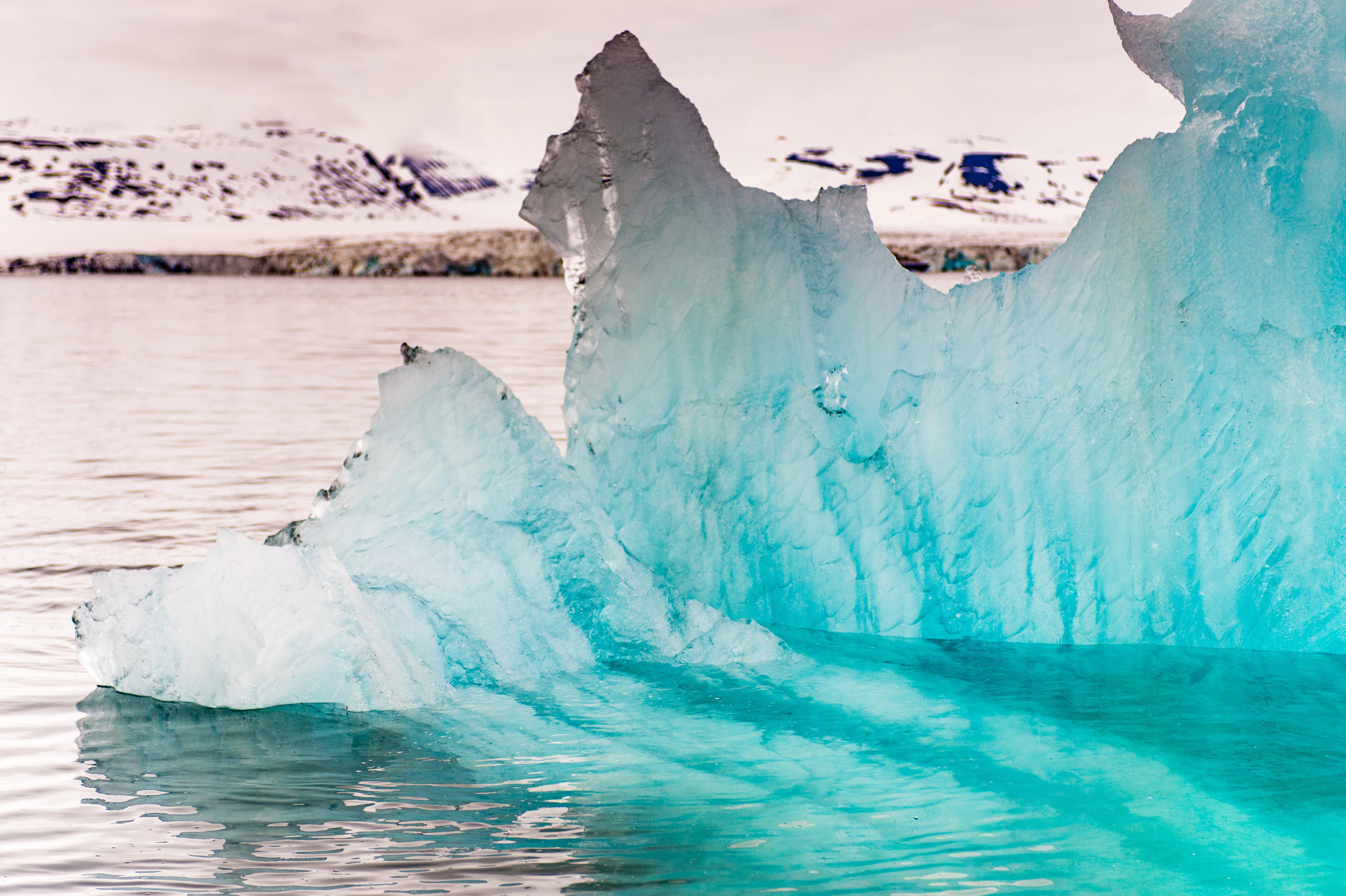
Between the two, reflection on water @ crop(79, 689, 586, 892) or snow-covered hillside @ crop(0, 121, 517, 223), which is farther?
snow-covered hillside @ crop(0, 121, 517, 223)

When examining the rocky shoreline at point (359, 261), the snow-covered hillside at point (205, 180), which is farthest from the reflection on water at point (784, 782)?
the snow-covered hillside at point (205, 180)

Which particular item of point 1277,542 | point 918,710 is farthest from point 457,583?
point 1277,542

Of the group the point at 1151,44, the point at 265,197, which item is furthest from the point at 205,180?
the point at 1151,44

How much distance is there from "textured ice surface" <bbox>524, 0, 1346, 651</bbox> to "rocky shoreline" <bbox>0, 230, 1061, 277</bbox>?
79858 millimetres

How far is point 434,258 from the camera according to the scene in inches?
3418

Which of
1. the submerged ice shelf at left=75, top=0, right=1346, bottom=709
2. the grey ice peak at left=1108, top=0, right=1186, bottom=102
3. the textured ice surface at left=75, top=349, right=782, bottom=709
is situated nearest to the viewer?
the textured ice surface at left=75, top=349, right=782, bottom=709

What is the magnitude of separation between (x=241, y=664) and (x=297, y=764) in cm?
89

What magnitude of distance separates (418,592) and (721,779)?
6.39 feet

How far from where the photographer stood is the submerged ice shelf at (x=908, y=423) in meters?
6.09

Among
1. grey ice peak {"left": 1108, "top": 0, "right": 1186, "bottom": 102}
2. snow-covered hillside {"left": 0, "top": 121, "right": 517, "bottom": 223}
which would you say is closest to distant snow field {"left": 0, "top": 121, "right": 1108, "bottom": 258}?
snow-covered hillside {"left": 0, "top": 121, "right": 517, "bottom": 223}

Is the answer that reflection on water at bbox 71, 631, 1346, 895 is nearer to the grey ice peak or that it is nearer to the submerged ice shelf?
the submerged ice shelf

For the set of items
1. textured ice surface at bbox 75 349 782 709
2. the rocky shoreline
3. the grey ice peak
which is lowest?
textured ice surface at bbox 75 349 782 709

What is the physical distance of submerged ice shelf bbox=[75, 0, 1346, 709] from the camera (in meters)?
6.09

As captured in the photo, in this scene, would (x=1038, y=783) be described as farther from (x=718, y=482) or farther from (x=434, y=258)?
(x=434, y=258)
